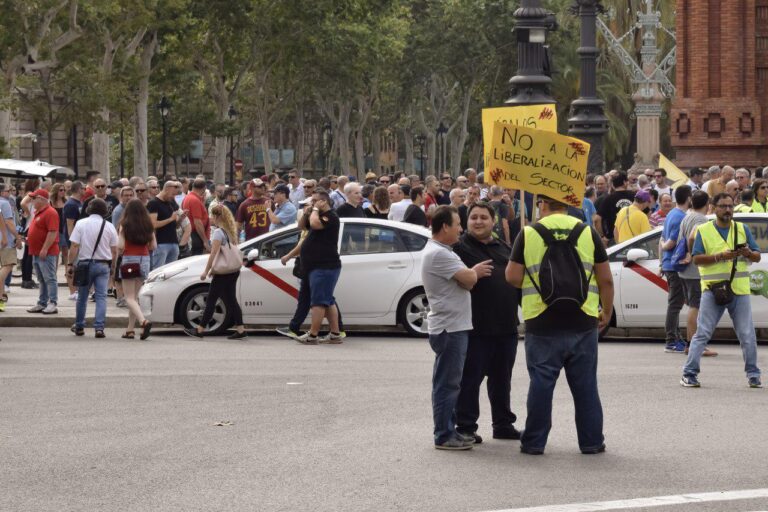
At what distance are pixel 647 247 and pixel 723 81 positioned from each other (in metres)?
18.3

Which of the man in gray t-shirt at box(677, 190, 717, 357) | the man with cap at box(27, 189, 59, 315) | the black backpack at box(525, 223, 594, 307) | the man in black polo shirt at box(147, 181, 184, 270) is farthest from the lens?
the man in black polo shirt at box(147, 181, 184, 270)

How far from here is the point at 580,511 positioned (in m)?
8.12

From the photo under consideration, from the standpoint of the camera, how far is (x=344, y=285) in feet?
59.9

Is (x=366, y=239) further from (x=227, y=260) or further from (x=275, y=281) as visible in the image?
(x=227, y=260)

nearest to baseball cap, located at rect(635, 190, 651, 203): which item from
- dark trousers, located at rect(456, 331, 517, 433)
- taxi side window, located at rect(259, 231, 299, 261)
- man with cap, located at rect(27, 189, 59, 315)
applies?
taxi side window, located at rect(259, 231, 299, 261)

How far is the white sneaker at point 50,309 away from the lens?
66.9ft

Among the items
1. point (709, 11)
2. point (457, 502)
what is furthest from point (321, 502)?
point (709, 11)

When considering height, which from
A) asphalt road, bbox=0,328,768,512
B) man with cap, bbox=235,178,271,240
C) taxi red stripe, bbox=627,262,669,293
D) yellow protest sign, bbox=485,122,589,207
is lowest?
asphalt road, bbox=0,328,768,512

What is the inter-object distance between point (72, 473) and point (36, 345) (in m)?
8.23

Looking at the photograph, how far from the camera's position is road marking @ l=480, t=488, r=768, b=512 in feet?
26.9

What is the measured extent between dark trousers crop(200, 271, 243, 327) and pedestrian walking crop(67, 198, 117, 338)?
4.07ft

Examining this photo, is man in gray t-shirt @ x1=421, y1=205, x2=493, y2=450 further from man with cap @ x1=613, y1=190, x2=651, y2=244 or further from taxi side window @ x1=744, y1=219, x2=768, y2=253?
man with cap @ x1=613, y1=190, x2=651, y2=244

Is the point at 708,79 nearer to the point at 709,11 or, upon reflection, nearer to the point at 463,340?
the point at 709,11

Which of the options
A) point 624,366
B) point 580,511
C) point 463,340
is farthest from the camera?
point 624,366
